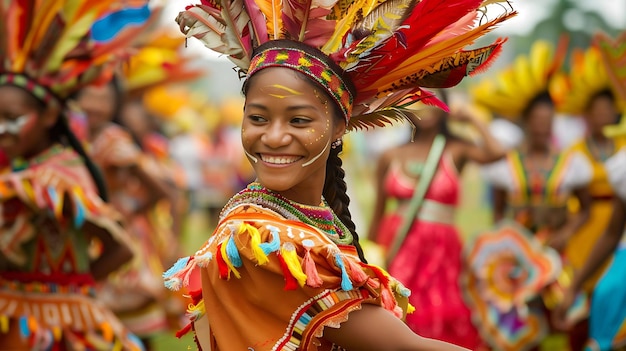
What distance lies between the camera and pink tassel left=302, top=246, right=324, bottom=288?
3.17 m

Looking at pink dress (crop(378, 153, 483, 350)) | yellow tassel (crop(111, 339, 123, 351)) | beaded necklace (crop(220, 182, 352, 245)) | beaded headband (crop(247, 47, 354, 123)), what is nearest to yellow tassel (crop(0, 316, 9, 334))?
yellow tassel (crop(111, 339, 123, 351))

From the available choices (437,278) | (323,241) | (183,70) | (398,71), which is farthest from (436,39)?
(183,70)

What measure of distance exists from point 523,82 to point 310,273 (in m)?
7.74

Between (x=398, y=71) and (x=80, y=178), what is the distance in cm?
277

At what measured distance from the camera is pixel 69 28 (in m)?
6.00

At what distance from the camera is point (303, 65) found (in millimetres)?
3504

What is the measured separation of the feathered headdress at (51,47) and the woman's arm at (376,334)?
3090 mm

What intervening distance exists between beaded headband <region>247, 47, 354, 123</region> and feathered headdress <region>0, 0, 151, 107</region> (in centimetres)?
264

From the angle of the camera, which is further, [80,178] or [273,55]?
[80,178]

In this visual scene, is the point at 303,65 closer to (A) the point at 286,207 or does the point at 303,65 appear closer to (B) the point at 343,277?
(A) the point at 286,207

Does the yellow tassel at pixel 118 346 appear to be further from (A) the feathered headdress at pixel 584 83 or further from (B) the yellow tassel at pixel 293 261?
(A) the feathered headdress at pixel 584 83

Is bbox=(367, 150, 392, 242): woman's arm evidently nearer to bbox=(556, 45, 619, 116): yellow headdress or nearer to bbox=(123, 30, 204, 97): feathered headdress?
bbox=(123, 30, 204, 97): feathered headdress

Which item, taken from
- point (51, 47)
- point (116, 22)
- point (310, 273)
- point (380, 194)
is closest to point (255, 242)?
point (310, 273)

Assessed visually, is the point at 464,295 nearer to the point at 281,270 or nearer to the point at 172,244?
the point at 172,244
